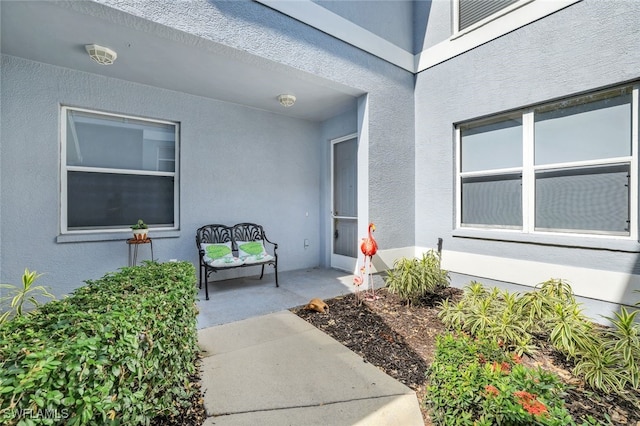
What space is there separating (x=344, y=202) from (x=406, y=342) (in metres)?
3.31

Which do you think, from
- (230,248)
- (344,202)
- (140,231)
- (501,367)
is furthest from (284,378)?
(344,202)

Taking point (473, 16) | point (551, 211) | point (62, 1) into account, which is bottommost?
point (551, 211)

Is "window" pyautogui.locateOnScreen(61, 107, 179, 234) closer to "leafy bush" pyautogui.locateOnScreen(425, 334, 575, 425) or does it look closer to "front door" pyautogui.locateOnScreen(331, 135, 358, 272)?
"front door" pyautogui.locateOnScreen(331, 135, 358, 272)

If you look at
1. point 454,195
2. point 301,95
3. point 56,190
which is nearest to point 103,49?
point 56,190

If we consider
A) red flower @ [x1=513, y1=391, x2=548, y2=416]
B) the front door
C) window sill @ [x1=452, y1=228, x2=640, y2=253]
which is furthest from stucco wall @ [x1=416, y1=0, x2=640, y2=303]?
red flower @ [x1=513, y1=391, x2=548, y2=416]

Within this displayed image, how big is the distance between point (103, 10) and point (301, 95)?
2702 mm

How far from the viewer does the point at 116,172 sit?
433cm

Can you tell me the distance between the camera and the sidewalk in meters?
1.92

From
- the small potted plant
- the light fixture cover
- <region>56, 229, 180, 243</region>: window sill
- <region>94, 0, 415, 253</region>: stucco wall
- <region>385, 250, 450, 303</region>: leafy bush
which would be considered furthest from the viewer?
the small potted plant

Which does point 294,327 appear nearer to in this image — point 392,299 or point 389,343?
point 389,343

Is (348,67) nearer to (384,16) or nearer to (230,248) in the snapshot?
(384,16)

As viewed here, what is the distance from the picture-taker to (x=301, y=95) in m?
4.73

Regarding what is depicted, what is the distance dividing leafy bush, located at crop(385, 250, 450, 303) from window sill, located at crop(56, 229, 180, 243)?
11.6ft

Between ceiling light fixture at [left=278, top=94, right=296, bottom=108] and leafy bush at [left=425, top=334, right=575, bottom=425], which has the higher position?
ceiling light fixture at [left=278, top=94, right=296, bottom=108]
